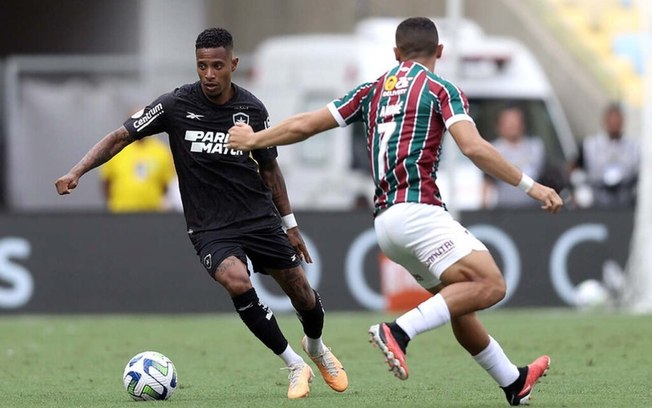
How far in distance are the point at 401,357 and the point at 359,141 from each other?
12.2 metres

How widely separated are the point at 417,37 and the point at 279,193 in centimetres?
174

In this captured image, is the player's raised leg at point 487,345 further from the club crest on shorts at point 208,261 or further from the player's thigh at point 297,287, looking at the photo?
the club crest on shorts at point 208,261

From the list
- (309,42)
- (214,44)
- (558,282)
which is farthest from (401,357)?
(309,42)

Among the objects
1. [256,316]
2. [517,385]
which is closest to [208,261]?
[256,316]

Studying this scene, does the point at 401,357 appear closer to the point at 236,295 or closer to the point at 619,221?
the point at 236,295

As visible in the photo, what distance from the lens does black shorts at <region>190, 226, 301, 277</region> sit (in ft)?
30.8

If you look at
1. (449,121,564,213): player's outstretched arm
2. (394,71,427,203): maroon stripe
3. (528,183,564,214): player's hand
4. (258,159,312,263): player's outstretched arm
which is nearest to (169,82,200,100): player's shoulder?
(258,159,312,263): player's outstretched arm

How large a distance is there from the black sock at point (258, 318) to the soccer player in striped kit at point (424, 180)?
116 cm

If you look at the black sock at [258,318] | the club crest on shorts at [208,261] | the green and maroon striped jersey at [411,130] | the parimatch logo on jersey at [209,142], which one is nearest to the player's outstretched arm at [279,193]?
the parimatch logo on jersey at [209,142]

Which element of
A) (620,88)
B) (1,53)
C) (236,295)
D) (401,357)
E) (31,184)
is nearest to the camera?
(401,357)

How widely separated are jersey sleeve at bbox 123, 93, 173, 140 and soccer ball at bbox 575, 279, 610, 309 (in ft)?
28.7

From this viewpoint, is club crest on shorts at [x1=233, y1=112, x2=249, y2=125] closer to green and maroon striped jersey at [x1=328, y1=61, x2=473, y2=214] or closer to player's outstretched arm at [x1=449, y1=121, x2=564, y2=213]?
green and maroon striped jersey at [x1=328, y1=61, x2=473, y2=214]

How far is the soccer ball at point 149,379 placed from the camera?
924 cm

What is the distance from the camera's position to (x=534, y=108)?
2036 centimetres
